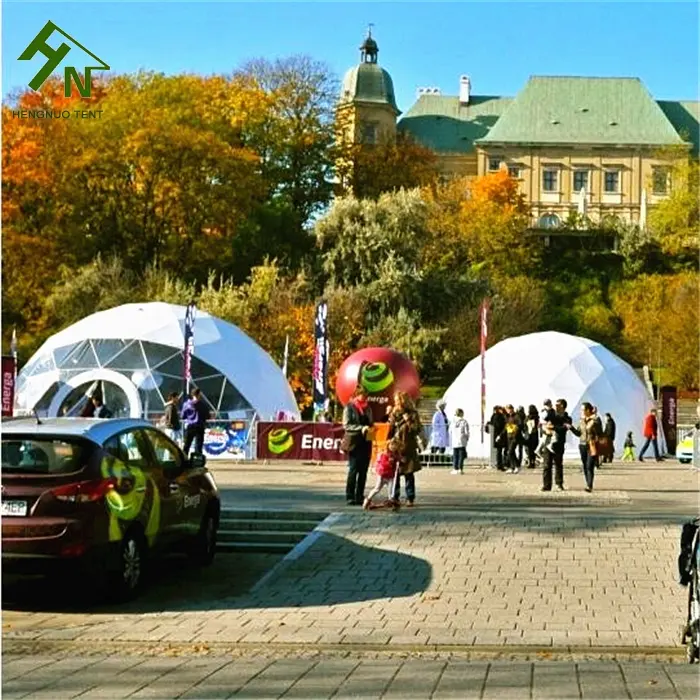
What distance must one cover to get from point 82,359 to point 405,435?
21972 millimetres

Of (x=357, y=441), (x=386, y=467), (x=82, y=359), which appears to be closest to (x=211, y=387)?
(x=82, y=359)

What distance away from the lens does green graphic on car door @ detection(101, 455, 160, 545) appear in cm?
1199

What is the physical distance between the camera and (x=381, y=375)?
40594 mm

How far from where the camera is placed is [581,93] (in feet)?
400

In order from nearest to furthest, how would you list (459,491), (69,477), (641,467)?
(69,477), (459,491), (641,467)

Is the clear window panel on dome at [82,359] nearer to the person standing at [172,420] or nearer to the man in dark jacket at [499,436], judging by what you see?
the person standing at [172,420]

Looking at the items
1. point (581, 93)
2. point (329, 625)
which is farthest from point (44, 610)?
point (581, 93)

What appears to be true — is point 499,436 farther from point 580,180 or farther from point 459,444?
point 580,180

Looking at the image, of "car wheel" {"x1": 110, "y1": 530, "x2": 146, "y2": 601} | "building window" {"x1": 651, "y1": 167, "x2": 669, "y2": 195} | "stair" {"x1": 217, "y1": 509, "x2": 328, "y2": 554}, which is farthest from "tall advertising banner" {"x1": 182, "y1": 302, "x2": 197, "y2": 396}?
"building window" {"x1": 651, "y1": 167, "x2": 669, "y2": 195}

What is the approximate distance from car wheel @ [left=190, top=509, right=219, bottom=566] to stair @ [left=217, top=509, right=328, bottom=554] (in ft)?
4.21

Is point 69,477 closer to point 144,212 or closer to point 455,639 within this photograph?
point 455,639

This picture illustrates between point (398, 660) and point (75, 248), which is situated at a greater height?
point (75, 248)

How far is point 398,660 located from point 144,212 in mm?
56986

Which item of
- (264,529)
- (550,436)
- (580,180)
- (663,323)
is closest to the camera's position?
(264,529)
